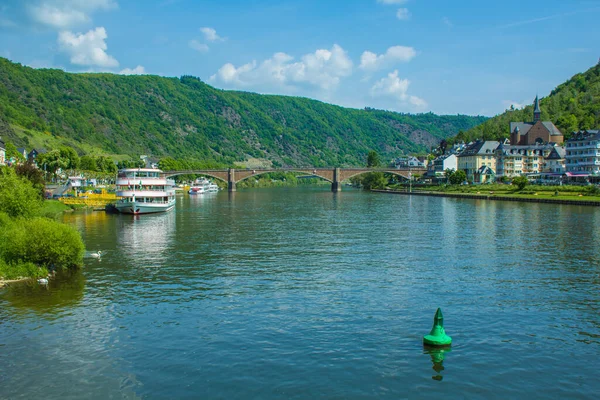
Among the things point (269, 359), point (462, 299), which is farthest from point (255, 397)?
point (462, 299)

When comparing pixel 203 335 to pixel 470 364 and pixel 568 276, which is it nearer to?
pixel 470 364

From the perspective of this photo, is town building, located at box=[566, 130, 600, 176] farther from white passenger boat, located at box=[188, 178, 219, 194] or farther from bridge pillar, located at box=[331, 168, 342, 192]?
white passenger boat, located at box=[188, 178, 219, 194]

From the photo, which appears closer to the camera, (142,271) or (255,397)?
(255,397)

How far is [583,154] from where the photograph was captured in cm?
13062

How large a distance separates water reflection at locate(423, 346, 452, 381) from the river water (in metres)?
0.08

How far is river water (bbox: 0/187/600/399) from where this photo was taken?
57.3ft

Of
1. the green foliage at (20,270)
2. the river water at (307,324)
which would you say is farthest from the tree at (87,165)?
the green foliage at (20,270)

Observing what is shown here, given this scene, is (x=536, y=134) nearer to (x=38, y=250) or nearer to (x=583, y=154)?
(x=583, y=154)

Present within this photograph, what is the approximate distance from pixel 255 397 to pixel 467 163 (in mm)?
161344

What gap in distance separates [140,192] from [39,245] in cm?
4914

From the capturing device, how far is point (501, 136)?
19725cm

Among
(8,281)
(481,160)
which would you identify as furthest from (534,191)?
(8,281)

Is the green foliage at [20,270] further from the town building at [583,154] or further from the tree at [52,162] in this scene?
the town building at [583,154]

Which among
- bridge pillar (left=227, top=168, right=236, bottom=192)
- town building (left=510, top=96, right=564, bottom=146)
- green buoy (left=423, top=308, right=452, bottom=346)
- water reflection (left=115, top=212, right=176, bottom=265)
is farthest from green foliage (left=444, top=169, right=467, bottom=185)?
green buoy (left=423, top=308, right=452, bottom=346)
